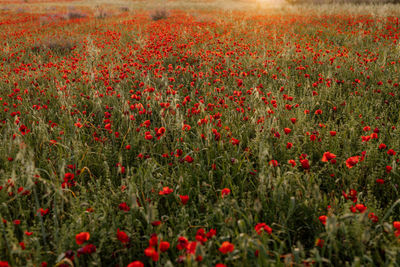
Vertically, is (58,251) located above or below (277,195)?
below

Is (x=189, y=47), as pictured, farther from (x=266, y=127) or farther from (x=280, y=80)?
(x=266, y=127)

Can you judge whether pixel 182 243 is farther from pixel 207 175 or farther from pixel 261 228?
pixel 207 175

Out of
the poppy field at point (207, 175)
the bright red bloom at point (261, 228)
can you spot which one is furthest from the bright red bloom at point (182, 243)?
the bright red bloom at point (261, 228)

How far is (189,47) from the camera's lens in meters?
6.32

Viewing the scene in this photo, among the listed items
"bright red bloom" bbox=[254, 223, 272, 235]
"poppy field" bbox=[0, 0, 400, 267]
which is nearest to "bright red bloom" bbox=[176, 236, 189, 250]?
"poppy field" bbox=[0, 0, 400, 267]

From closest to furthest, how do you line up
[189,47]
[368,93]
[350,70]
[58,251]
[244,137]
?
[58,251]
[244,137]
[368,93]
[350,70]
[189,47]

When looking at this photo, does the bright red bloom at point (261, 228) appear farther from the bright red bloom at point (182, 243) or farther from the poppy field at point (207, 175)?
the bright red bloom at point (182, 243)

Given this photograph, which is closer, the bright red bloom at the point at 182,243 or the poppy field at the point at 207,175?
the bright red bloom at the point at 182,243

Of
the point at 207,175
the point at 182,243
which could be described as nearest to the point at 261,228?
the point at 182,243

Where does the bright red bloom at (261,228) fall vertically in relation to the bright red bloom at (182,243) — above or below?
above

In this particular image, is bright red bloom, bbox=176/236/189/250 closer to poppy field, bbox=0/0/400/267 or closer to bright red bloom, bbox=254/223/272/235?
poppy field, bbox=0/0/400/267

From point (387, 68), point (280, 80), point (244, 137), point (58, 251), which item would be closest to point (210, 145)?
point (244, 137)

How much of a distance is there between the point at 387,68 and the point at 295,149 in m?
3.19

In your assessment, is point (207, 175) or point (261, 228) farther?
point (207, 175)
